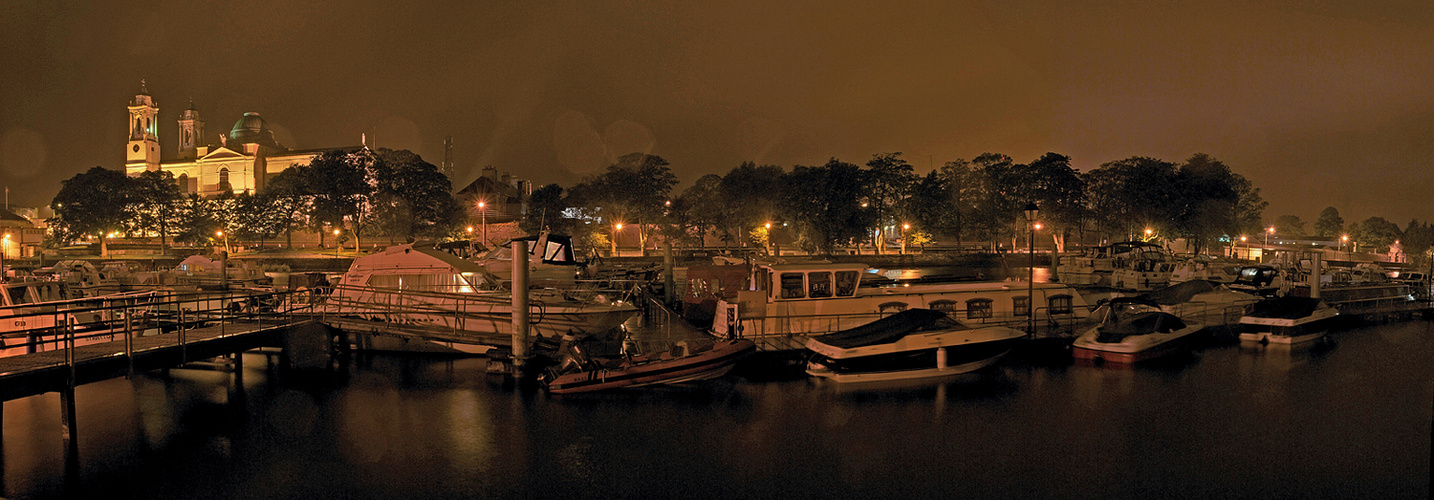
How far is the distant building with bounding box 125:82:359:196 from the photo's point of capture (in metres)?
111

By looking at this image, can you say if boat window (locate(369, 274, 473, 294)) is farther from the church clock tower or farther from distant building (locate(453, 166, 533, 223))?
the church clock tower

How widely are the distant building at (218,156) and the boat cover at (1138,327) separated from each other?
114 metres

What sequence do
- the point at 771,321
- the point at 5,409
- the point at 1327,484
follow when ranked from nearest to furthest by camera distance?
1. the point at 1327,484
2. the point at 5,409
3. the point at 771,321

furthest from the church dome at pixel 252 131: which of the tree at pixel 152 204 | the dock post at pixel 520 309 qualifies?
the dock post at pixel 520 309

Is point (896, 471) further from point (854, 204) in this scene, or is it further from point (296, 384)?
point (854, 204)

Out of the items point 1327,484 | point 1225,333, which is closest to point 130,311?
point 1327,484

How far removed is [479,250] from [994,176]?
2065 inches

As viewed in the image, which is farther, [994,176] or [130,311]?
[994,176]

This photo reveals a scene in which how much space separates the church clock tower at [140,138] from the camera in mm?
116812

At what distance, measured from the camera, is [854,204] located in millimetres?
62938

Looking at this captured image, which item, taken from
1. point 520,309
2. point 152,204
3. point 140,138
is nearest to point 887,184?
point 520,309

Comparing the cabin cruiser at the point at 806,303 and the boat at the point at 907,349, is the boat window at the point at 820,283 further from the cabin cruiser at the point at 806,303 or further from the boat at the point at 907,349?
the boat at the point at 907,349

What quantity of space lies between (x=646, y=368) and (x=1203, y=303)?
1929 cm

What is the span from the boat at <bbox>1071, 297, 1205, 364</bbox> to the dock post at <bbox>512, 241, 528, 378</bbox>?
14.2 m
